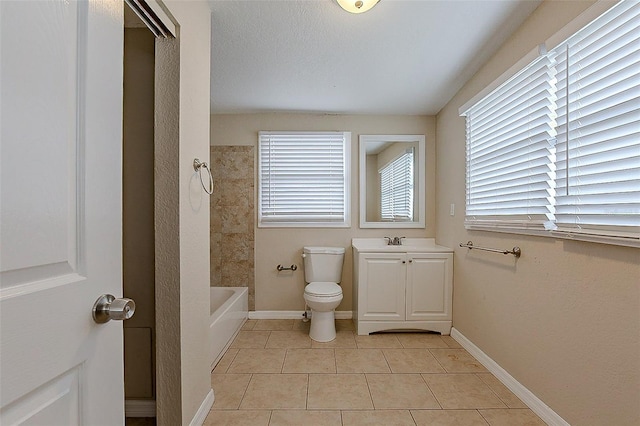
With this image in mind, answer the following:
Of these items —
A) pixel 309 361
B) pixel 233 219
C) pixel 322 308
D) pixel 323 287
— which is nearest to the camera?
pixel 309 361

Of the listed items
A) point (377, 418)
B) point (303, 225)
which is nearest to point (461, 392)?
point (377, 418)

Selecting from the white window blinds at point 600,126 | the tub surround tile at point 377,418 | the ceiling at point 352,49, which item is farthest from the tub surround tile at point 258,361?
the ceiling at point 352,49

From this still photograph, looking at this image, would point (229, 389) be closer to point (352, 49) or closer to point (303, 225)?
point (303, 225)

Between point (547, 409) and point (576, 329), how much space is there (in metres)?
0.53

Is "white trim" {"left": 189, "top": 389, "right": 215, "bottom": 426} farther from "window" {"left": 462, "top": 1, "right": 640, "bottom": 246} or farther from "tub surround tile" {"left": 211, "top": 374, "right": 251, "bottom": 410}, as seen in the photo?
"window" {"left": 462, "top": 1, "right": 640, "bottom": 246}

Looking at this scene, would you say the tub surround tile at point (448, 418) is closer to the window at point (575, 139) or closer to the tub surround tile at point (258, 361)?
the tub surround tile at point (258, 361)

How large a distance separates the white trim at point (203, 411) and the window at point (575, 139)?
2092mm

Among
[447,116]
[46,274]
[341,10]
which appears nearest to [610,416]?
[46,274]

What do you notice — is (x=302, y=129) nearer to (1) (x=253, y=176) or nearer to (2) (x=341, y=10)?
(1) (x=253, y=176)

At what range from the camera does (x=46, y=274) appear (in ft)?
1.79

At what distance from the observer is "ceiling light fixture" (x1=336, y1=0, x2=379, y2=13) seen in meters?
1.56

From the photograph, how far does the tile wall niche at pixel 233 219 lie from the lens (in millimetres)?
3283

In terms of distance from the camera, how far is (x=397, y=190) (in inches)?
132

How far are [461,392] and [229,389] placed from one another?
58.7 inches
